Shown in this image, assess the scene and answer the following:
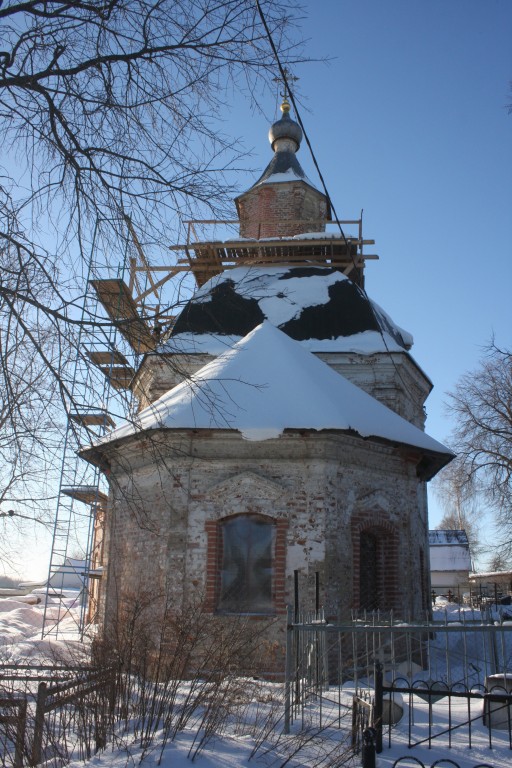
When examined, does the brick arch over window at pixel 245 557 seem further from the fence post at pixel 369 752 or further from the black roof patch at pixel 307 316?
the fence post at pixel 369 752

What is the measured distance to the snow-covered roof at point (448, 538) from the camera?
144ft

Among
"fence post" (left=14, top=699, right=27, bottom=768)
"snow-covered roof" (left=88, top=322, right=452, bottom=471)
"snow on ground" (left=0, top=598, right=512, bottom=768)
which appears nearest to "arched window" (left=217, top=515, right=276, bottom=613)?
"snow-covered roof" (left=88, top=322, right=452, bottom=471)

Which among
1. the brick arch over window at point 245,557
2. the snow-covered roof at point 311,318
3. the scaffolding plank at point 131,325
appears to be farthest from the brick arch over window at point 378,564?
the scaffolding plank at point 131,325

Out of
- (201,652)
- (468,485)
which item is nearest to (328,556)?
(201,652)

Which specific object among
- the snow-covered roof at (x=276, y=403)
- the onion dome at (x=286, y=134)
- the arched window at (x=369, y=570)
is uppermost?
the onion dome at (x=286, y=134)

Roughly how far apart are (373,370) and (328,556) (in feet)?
18.5

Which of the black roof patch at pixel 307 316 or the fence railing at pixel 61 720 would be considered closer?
the fence railing at pixel 61 720

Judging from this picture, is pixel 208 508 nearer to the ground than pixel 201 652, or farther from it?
farther from it

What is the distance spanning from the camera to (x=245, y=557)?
10508mm

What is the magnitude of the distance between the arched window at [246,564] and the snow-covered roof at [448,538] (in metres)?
35.9

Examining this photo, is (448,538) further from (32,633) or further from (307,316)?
(307,316)

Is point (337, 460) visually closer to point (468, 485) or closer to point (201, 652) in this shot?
point (201, 652)

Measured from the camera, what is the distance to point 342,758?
4668 millimetres

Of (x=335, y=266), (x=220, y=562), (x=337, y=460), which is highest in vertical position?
(x=335, y=266)
